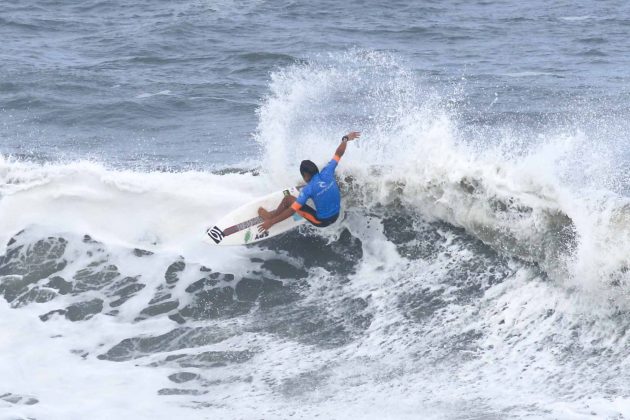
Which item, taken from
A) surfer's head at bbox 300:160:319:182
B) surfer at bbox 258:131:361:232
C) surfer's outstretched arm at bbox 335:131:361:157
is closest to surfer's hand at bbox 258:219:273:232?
surfer at bbox 258:131:361:232

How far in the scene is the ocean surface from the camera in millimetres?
8414

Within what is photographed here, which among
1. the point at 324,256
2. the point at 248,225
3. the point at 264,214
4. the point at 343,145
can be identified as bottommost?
the point at 324,256

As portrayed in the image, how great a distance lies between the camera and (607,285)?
905 centimetres

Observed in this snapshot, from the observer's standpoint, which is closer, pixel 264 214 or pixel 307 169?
pixel 307 169

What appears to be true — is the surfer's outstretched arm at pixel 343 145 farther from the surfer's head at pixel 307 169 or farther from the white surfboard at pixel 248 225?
the white surfboard at pixel 248 225

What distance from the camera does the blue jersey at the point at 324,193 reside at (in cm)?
1062

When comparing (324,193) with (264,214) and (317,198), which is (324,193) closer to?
(317,198)

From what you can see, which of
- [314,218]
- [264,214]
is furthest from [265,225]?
[314,218]

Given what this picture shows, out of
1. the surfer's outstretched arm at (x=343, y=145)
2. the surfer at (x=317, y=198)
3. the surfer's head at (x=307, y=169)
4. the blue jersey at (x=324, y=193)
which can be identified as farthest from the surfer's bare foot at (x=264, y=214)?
the surfer's outstretched arm at (x=343, y=145)

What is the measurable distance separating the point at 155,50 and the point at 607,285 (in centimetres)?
1550

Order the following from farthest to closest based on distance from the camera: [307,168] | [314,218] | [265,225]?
[265,225] < [314,218] < [307,168]

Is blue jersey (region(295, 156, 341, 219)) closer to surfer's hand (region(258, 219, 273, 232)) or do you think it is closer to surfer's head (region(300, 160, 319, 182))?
surfer's head (region(300, 160, 319, 182))

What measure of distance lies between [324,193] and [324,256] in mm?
932

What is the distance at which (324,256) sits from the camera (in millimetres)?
11180
